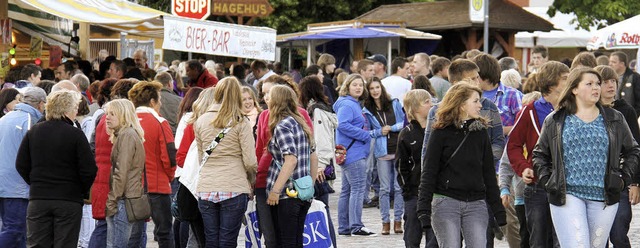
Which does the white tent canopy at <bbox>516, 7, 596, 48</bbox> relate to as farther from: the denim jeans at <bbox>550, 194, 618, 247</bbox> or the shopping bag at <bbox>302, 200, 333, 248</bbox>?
the denim jeans at <bbox>550, 194, 618, 247</bbox>

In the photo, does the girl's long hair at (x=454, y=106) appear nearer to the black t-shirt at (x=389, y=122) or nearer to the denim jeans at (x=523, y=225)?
the denim jeans at (x=523, y=225)

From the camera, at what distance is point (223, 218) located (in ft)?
33.0

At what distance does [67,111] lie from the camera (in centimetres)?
1016

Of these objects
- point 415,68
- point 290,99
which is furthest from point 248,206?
point 415,68

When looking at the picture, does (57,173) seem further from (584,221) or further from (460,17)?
(460,17)

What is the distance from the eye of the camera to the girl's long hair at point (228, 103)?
1005 cm

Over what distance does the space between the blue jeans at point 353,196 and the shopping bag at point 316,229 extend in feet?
10.0

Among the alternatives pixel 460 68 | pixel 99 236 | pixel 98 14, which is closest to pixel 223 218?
pixel 99 236

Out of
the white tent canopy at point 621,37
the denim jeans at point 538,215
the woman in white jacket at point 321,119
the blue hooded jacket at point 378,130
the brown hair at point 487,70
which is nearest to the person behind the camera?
the denim jeans at point 538,215

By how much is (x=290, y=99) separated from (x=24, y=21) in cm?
1147

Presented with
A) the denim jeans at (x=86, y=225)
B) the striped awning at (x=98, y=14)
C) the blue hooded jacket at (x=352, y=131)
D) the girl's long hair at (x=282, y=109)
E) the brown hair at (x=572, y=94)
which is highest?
the striped awning at (x=98, y=14)

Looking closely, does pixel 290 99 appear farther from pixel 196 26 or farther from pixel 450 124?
pixel 196 26

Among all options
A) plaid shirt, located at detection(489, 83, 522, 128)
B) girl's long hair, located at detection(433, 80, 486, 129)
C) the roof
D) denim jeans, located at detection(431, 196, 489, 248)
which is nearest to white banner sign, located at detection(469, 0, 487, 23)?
the roof

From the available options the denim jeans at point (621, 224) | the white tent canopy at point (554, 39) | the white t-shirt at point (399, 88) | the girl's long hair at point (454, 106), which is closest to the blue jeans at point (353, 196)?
the white t-shirt at point (399, 88)
